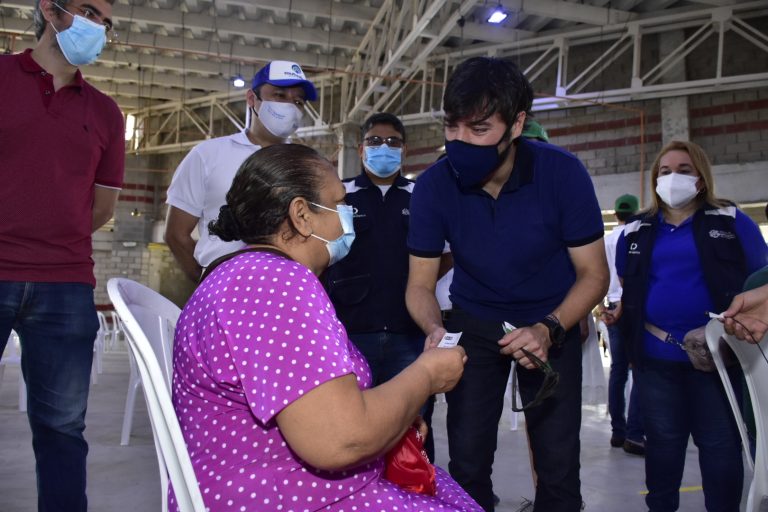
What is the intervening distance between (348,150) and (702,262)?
10706 millimetres

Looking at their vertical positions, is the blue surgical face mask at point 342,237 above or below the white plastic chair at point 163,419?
above

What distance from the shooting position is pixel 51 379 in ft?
6.45

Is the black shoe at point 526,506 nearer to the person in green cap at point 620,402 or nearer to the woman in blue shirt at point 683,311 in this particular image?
the woman in blue shirt at point 683,311

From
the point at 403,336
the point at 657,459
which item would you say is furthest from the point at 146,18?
the point at 657,459

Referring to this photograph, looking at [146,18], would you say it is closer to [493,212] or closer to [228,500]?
[493,212]

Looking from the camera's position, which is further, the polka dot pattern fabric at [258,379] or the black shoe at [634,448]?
the black shoe at [634,448]

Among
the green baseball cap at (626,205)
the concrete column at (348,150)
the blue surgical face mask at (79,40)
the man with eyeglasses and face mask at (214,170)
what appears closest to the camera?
the blue surgical face mask at (79,40)

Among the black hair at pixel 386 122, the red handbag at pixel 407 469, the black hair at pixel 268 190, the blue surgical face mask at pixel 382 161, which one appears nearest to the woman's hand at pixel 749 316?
the red handbag at pixel 407 469

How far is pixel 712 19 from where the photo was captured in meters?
9.17

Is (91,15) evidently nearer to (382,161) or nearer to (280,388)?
(382,161)

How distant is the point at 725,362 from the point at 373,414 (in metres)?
1.56

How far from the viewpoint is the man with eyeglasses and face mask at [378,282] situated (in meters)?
2.82

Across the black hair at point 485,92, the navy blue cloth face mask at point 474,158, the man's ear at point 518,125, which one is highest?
the black hair at point 485,92

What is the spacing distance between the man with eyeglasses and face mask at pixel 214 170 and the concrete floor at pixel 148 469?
111cm
